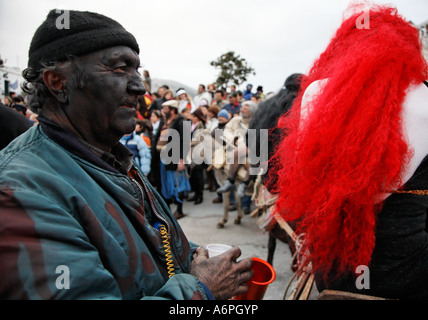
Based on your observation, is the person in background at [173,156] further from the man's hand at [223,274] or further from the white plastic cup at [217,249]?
the man's hand at [223,274]

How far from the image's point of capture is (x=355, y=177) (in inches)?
42.8

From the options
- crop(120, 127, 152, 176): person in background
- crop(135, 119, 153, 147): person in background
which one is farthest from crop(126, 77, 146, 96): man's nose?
crop(135, 119, 153, 147): person in background

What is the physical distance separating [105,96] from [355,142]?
3.31 ft

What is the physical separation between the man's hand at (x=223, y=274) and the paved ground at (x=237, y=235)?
2.22 meters

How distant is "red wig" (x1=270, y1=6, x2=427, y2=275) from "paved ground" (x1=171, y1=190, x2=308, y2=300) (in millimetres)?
2157

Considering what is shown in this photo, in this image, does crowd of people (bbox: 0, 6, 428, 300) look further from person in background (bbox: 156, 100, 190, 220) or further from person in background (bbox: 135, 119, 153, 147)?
person in background (bbox: 135, 119, 153, 147)

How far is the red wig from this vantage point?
1075 mm

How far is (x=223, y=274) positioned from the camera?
42.0 inches

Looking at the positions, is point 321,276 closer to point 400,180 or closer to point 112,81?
point 400,180

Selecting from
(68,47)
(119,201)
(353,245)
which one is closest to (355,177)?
(353,245)

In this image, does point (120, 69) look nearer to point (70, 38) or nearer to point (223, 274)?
point (70, 38)

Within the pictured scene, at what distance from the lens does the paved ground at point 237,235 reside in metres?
3.43
